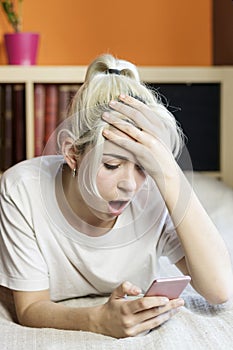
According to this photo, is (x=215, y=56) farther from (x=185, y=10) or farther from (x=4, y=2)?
(x=4, y=2)

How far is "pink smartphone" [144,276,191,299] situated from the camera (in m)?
1.02

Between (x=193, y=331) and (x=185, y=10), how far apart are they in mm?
2167

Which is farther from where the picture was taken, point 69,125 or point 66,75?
point 66,75

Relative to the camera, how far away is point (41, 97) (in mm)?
2791

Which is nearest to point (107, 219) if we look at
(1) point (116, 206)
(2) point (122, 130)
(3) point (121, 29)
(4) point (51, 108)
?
(1) point (116, 206)

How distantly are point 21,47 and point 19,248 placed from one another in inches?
67.6

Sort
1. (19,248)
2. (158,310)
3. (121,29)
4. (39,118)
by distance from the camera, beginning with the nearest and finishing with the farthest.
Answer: (158,310) < (19,248) < (39,118) < (121,29)

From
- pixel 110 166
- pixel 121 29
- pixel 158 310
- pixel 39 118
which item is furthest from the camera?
pixel 121 29

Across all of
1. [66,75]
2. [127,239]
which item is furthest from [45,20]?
[127,239]

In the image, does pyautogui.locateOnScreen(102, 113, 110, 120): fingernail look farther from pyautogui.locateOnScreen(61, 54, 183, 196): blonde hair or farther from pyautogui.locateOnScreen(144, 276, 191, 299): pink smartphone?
pyautogui.locateOnScreen(144, 276, 191, 299): pink smartphone

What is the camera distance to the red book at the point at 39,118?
9.09 ft

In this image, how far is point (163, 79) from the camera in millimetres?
2812

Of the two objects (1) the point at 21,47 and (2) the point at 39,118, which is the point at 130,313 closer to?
(2) the point at 39,118

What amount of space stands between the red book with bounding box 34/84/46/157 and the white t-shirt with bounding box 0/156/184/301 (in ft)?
4.89
